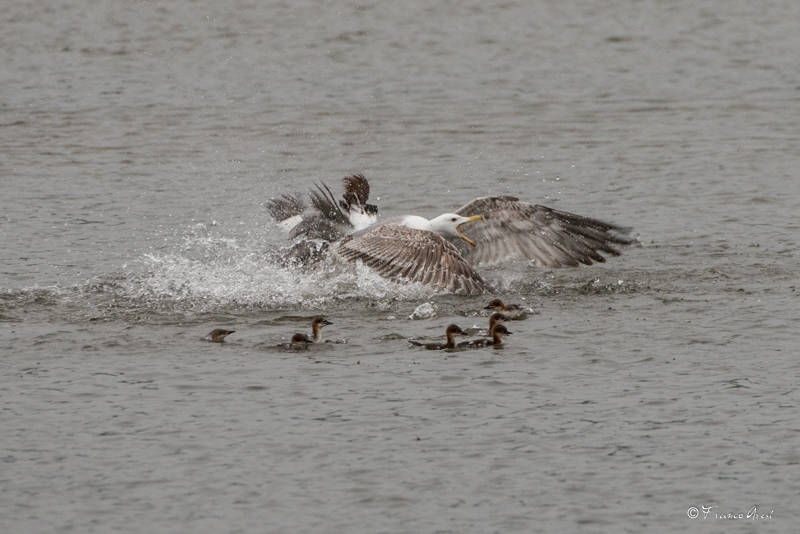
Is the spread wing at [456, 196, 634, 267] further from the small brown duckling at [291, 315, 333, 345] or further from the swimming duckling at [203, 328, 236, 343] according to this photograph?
the swimming duckling at [203, 328, 236, 343]

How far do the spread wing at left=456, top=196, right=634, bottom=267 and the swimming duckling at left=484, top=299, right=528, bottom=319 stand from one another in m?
1.37

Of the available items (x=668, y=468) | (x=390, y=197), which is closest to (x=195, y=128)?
(x=390, y=197)

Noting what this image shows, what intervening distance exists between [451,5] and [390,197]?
52.1 ft

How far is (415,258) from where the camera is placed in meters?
11.9

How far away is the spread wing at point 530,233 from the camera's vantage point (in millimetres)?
12984

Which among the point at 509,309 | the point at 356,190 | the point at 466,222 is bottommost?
the point at 509,309

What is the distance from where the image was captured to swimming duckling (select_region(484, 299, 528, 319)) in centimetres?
1147

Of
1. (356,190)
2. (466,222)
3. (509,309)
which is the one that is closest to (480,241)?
(466,222)

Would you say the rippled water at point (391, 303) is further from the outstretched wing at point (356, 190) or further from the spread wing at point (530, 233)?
the outstretched wing at point (356, 190)

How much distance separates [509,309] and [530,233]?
180 cm

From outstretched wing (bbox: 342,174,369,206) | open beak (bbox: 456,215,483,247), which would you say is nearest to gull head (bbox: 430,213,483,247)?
open beak (bbox: 456,215,483,247)

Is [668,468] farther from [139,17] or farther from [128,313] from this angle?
[139,17]

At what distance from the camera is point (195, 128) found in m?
20.9

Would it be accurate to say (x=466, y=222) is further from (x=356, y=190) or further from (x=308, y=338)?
(x=308, y=338)
